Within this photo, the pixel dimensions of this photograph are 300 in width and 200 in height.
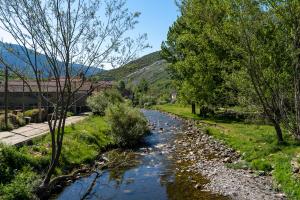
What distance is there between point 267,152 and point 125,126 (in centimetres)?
1267

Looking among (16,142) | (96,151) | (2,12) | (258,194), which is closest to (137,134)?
(96,151)

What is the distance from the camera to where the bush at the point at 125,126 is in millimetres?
30109

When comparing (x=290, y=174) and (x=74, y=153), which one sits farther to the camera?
(x=74, y=153)

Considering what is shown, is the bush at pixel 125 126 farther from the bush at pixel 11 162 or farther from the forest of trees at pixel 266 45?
the bush at pixel 11 162

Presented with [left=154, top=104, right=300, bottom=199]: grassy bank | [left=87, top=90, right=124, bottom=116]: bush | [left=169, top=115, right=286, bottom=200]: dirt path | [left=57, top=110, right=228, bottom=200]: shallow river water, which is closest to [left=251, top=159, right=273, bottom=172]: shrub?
[left=154, top=104, right=300, bottom=199]: grassy bank

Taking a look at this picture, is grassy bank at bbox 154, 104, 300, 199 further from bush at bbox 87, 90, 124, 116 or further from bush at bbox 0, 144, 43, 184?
bush at bbox 87, 90, 124, 116

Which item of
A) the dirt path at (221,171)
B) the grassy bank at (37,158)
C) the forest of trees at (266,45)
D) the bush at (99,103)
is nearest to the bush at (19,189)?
the grassy bank at (37,158)

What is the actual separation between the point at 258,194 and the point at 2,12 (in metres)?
13.2

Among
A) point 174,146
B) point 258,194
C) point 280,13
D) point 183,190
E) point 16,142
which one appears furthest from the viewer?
point 174,146

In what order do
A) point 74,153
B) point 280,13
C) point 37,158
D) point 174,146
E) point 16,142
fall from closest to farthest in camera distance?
point 280,13 < point 37,158 < point 16,142 < point 74,153 < point 174,146

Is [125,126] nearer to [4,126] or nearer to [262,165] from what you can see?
[4,126]

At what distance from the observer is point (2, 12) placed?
14773 millimetres

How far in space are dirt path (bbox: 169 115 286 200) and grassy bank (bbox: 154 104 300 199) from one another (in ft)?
1.66

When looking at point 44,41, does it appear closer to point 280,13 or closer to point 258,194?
point 280,13
